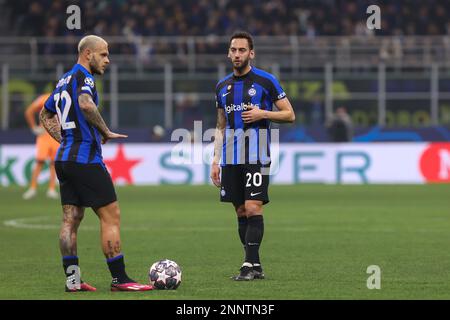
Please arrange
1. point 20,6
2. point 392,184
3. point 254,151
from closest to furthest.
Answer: point 254,151 < point 392,184 < point 20,6

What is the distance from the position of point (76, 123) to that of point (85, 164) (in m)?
0.35

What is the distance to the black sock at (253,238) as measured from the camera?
1027cm

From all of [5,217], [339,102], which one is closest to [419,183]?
[339,102]

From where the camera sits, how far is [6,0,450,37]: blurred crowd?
3475 centimetres

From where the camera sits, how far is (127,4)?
3616cm

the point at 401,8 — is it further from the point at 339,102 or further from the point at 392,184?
the point at 392,184

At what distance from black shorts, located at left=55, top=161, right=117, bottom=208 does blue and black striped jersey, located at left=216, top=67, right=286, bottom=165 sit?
1.64 m

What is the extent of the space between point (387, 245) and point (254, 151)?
12.5 feet

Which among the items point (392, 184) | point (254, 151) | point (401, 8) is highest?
point (401, 8)

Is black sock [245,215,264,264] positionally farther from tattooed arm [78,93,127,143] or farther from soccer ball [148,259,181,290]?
tattooed arm [78,93,127,143]

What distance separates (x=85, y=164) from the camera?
30.3ft

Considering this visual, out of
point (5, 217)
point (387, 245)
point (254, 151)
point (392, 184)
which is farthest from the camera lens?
point (392, 184)

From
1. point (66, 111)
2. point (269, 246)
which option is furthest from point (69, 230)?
point (269, 246)

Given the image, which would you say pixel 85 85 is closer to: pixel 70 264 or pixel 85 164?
pixel 85 164
